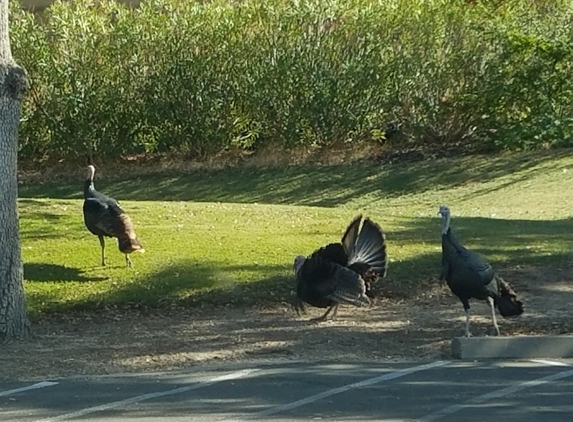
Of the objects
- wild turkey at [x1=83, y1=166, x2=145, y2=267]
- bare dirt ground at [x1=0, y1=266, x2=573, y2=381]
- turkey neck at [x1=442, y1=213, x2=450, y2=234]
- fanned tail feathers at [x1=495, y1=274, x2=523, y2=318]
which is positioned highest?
turkey neck at [x1=442, y1=213, x2=450, y2=234]

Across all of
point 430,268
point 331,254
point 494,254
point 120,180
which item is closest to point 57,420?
point 331,254

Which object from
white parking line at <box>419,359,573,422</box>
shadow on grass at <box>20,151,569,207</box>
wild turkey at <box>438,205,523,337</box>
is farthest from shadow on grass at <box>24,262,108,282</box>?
shadow on grass at <box>20,151,569,207</box>

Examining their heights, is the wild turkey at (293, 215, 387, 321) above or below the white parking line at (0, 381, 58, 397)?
above

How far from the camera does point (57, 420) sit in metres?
8.13

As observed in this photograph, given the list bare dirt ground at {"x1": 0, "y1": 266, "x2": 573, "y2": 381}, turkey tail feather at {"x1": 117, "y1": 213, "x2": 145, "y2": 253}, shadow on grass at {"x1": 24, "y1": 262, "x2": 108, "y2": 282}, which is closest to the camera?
bare dirt ground at {"x1": 0, "y1": 266, "x2": 573, "y2": 381}

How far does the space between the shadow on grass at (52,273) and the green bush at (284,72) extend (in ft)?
43.1

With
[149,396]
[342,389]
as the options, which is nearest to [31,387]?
[149,396]

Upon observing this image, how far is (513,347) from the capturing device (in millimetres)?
10328

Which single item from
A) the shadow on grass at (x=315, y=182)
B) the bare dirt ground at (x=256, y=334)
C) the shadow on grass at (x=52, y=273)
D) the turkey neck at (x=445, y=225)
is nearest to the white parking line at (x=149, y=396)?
the bare dirt ground at (x=256, y=334)

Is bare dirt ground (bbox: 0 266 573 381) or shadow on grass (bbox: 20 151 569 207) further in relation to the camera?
shadow on grass (bbox: 20 151 569 207)

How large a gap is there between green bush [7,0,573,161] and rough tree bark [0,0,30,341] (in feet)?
49.4

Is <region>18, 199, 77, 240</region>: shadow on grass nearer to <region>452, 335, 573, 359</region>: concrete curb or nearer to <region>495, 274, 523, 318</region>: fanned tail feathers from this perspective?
<region>495, 274, 523, 318</region>: fanned tail feathers

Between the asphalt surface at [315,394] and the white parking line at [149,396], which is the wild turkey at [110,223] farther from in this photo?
the white parking line at [149,396]

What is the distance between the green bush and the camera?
26344 millimetres
